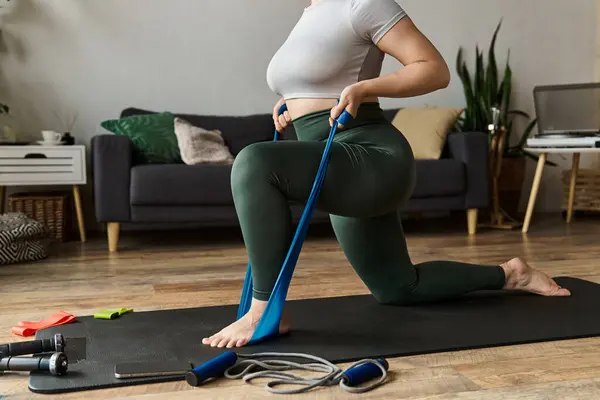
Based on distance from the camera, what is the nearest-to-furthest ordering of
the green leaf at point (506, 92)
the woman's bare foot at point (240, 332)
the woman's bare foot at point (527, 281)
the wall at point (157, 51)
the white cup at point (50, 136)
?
the woman's bare foot at point (240, 332), the woman's bare foot at point (527, 281), the white cup at point (50, 136), the wall at point (157, 51), the green leaf at point (506, 92)

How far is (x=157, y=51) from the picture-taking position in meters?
4.66

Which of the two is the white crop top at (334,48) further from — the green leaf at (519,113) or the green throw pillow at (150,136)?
the green leaf at (519,113)

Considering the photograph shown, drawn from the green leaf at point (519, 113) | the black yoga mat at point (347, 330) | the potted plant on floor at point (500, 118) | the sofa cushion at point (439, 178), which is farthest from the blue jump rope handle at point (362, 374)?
Result: the green leaf at point (519, 113)

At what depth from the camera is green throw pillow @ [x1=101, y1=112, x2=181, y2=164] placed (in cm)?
404

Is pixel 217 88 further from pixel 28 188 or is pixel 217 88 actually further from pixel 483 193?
pixel 483 193

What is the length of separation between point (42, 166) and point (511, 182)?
300cm

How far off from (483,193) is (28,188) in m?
2.80

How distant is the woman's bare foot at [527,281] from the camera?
2.17 m

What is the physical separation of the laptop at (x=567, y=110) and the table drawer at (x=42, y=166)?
2658 millimetres

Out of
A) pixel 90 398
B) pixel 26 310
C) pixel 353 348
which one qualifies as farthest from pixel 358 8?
pixel 26 310

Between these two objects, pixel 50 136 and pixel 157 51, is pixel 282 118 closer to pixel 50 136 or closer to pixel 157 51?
pixel 50 136

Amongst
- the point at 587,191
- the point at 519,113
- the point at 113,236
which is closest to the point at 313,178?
the point at 113,236

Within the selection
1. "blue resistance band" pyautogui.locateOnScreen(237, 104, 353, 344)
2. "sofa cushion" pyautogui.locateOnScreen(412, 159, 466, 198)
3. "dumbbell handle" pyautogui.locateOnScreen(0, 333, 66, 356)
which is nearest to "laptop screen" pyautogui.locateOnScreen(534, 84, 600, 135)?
"sofa cushion" pyautogui.locateOnScreen(412, 159, 466, 198)

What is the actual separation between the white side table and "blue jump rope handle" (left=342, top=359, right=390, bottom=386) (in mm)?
2947
